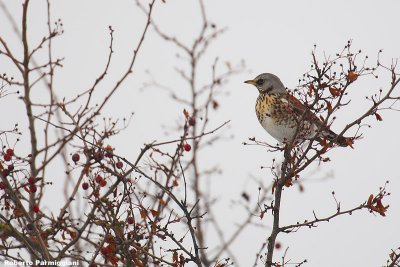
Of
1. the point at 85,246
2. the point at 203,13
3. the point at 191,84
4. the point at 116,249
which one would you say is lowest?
the point at 116,249

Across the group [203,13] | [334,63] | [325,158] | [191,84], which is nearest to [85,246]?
[325,158]

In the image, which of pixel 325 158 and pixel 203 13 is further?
pixel 203 13

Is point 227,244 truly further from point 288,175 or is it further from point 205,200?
point 205,200

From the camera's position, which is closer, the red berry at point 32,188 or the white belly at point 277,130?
the red berry at point 32,188

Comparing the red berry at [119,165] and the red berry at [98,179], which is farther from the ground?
the red berry at [119,165]

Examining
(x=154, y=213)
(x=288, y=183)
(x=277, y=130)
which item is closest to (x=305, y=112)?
(x=288, y=183)

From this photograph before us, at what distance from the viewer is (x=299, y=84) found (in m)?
5.57

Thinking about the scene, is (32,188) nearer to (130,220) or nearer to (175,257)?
(130,220)

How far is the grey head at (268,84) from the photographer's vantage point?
9292 mm

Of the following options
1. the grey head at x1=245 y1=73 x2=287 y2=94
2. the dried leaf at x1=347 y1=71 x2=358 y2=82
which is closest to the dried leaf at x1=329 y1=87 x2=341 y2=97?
the dried leaf at x1=347 y1=71 x2=358 y2=82

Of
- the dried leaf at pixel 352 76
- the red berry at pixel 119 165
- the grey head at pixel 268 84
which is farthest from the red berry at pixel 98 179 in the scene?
the grey head at pixel 268 84

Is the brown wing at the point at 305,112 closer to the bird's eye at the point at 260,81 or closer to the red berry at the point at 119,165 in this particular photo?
the red berry at the point at 119,165

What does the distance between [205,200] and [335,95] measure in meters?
2.76

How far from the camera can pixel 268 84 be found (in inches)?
373
